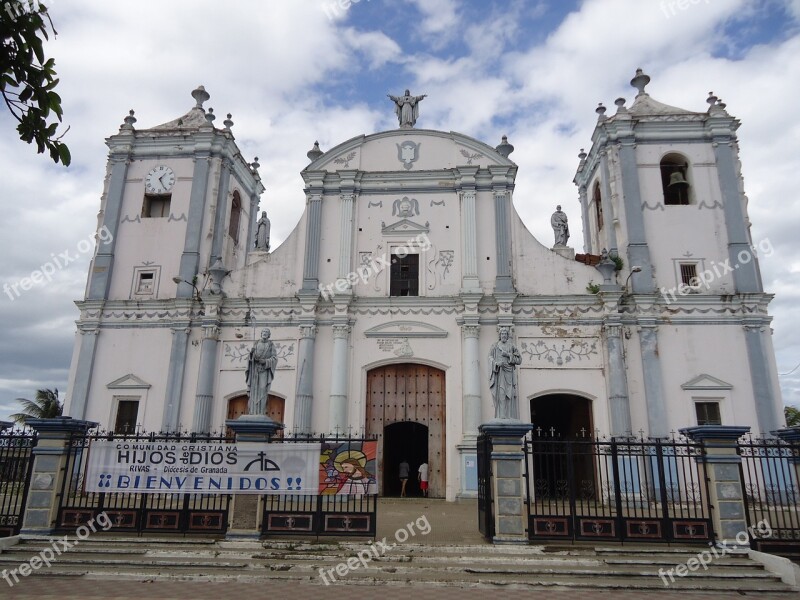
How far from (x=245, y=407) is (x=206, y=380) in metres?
1.41

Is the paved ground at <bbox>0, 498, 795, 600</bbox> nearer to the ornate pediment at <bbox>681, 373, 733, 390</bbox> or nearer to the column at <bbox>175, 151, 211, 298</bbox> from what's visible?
the ornate pediment at <bbox>681, 373, 733, 390</bbox>

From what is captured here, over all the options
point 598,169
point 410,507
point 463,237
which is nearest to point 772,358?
point 598,169

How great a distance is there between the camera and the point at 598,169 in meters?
20.3

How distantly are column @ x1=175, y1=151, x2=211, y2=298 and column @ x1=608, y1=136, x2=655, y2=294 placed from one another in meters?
13.5

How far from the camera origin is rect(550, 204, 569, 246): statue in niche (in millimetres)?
19125

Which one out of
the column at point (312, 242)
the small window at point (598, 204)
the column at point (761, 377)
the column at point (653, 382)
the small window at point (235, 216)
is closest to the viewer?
the column at point (761, 377)

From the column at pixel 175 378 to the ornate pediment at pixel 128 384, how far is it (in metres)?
0.86

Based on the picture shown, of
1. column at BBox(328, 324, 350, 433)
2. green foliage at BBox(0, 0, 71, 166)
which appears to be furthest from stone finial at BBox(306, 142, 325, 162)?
green foliage at BBox(0, 0, 71, 166)

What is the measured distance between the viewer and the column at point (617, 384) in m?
16.0

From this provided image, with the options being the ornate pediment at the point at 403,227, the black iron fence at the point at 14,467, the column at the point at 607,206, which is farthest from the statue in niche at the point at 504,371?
the black iron fence at the point at 14,467

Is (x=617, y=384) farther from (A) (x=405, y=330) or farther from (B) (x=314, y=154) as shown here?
(B) (x=314, y=154)

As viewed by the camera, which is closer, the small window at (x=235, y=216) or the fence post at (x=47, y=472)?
the fence post at (x=47, y=472)

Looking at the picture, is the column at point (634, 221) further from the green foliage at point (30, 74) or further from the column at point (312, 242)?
the green foliage at point (30, 74)

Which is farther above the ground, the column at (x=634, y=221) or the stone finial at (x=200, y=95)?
the stone finial at (x=200, y=95)
